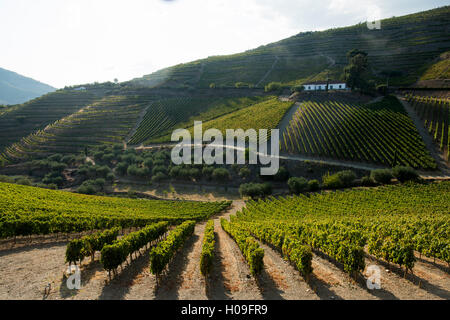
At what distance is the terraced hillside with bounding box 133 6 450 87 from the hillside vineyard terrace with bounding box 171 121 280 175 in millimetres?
68284

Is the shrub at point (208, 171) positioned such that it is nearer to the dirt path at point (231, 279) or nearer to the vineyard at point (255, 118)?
the vineyard at point (255, 118)

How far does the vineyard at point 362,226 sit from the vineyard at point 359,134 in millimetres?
15920

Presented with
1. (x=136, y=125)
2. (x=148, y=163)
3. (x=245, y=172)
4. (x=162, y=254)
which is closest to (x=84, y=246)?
(x=162, y=254)

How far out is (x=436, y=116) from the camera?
71.2 metres

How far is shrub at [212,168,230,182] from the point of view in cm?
7119

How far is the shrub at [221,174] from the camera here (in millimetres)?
71188

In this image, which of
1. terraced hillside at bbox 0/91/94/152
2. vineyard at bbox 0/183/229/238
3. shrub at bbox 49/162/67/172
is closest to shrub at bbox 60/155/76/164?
shrub at bbox 49/162/67/172

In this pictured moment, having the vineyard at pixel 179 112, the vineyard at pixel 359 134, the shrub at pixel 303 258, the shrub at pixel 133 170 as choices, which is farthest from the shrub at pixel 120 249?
the vineyard at pixel 179 112

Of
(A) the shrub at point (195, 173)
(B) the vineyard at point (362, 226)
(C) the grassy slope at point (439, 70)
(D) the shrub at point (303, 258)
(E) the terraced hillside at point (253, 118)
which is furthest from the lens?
Answer: (C) the grassy slope at point (439, 70)

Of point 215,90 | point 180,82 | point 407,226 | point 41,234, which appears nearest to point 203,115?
point 215,90

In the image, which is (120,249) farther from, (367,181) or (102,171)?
(102,171)

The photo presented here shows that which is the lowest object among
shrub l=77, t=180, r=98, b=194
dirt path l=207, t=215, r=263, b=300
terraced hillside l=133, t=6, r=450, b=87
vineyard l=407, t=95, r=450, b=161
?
shrub l=77, t=180, r=98, b=194

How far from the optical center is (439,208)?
34.7 metres

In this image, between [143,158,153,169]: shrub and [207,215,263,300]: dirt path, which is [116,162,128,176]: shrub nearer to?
[143,158,153,169]: shrub
